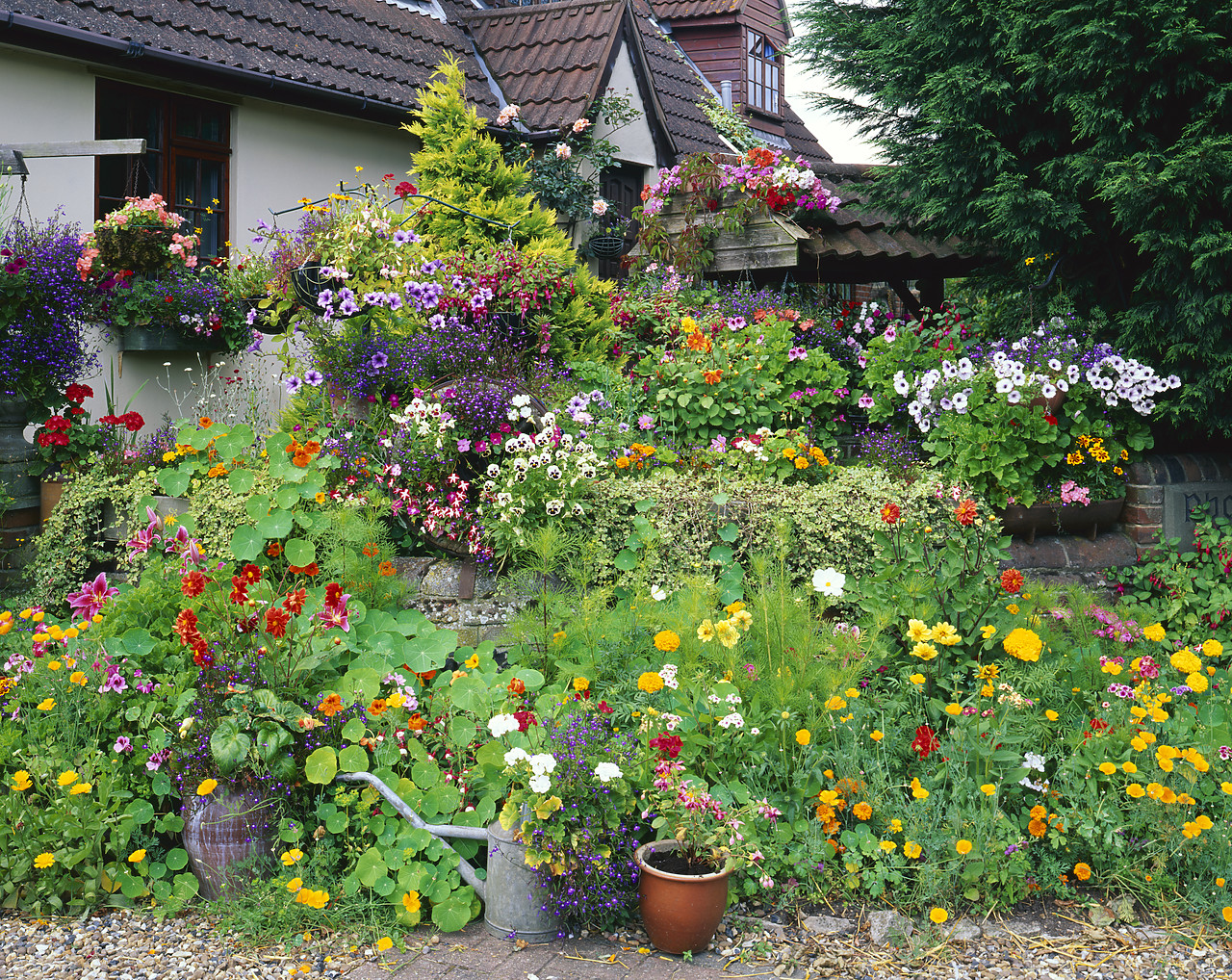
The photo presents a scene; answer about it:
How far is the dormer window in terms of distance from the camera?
49.9 ft

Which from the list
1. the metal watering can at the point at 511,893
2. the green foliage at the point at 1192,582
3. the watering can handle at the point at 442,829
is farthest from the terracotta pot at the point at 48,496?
the green foliage at the point at 1192,582

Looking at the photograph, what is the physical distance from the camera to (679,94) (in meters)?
11.9

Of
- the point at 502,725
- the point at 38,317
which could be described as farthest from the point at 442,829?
the point at 38,317

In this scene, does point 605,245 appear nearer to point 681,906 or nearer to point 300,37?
point 300,37

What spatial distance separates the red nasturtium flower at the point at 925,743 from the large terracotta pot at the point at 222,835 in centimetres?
188

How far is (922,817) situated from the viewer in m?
2.78

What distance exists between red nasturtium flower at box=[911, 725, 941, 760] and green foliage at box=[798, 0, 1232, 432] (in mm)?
3127

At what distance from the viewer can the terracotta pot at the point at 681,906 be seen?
2484 millimetres

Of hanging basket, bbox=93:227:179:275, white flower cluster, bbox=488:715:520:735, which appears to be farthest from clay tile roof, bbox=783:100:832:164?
white flower cluster, bbox=488:715:520:735

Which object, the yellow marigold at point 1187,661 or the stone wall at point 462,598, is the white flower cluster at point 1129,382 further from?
the stone wall at point 462,598

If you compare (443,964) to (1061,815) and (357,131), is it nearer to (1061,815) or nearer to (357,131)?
(1061,815)

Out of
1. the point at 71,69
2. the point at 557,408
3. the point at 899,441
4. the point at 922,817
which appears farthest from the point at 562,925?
the point at 71,69

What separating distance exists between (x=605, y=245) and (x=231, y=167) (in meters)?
3.66

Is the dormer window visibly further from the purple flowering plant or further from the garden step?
the purple flowering plant
